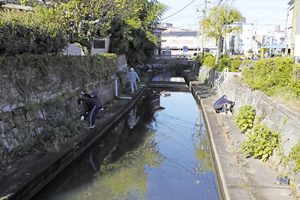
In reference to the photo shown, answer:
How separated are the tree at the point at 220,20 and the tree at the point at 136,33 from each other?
17.3ft

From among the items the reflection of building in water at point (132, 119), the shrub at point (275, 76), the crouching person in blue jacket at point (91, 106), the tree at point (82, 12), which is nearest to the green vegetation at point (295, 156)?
the shrub at point (275, 76)

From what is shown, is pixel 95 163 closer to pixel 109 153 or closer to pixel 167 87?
pixel 109 153

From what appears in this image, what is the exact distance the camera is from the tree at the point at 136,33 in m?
21.6

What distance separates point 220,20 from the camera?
87.8ft

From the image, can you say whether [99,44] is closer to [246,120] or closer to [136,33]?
[136,33]

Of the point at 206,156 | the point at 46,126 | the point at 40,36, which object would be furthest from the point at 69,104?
the point at 206,156

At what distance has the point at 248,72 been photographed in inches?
567

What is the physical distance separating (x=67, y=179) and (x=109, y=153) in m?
2.25

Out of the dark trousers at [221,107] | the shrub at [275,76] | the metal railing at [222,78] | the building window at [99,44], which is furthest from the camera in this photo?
the building window at [99,44]

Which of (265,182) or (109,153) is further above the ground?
(265,182)

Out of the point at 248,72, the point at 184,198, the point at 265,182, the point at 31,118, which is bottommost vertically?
the point at 184,198

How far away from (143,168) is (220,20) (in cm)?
2222

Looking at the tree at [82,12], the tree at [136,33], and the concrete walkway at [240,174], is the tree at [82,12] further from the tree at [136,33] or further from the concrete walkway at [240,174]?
the concrete walkway at [240,174]

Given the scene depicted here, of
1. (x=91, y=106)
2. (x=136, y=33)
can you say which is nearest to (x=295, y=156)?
(x=91, y=106)
